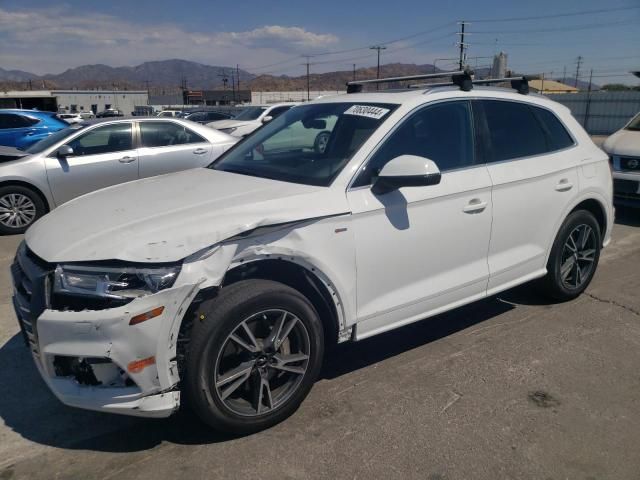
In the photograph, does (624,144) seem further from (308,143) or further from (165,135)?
(165,135)

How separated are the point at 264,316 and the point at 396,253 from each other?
91cm

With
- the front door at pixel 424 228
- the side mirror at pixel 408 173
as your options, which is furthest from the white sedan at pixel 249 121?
the side mirror at pixel 408 173

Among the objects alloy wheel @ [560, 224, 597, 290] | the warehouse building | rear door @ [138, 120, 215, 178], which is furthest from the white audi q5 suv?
the warehouse building

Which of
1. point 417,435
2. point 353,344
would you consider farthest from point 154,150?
point 417,435

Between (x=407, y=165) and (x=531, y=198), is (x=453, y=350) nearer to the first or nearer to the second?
(x=531, y=198)

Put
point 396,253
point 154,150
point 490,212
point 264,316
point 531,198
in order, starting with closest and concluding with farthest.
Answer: point 264,316 < point 396,253 < point 490,212 < point 531,198 < point 154,150

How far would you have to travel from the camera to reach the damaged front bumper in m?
2.33

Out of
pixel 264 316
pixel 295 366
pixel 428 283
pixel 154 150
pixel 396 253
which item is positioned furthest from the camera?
pixel 154 150

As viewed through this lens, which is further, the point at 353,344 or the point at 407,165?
the point at 353,344

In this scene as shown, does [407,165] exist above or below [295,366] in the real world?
above

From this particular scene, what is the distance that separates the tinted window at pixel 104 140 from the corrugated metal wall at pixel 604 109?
2768 cm

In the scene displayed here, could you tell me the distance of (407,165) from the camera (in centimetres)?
293

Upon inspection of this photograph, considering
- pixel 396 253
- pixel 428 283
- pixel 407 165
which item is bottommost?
pixel 428 283

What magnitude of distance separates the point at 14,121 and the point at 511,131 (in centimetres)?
1256
